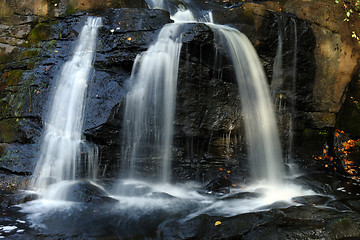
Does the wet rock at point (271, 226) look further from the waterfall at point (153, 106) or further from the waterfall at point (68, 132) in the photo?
the waterfall at point (68, 132)

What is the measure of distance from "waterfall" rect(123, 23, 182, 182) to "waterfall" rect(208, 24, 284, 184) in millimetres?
1370

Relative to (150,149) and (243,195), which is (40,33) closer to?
(150,149)

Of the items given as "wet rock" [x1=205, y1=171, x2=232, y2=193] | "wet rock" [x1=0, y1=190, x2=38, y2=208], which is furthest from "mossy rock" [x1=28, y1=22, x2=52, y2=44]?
"wet rock" [x1=205, y1=171, x2=232, y2=193]

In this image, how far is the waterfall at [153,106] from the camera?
6367 millimetres

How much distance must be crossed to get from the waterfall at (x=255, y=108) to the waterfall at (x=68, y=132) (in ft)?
11.2

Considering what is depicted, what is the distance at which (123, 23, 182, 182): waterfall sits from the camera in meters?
6.37

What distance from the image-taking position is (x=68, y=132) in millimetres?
6207

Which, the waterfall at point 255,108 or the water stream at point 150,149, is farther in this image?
the waterfall at point 255,108

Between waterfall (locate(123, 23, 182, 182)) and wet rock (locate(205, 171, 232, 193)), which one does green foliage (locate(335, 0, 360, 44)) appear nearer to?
waterfall (locate(123, 23, 182, 182))

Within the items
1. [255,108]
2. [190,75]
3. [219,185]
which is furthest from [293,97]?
[219,185]

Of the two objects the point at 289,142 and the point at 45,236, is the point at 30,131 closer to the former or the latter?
the point at 45,236

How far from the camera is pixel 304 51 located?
8062 mm

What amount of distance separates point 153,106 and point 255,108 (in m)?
2.71

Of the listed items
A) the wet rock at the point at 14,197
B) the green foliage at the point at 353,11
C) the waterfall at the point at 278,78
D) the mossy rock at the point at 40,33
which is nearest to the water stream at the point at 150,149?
the wet rock at the point at 14,197
